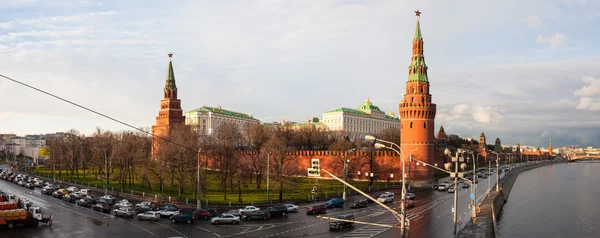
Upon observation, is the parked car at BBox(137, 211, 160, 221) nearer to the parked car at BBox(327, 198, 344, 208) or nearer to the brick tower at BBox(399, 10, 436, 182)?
the parked car at BBox(327, 198, 344, 208)

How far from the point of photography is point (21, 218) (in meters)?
41.9

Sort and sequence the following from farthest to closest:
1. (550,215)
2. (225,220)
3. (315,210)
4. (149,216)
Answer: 1. (550,215)
2. (315,210)
3. (149,216)
4. (225,220)

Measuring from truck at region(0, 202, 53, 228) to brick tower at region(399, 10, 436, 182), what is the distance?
61846 millimetres

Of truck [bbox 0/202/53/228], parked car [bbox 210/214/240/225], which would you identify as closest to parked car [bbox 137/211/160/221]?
parked car [bbox 210/214/240/225]

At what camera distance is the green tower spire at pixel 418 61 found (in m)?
92.2

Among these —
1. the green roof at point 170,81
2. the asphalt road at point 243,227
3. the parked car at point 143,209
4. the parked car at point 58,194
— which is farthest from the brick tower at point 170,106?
the parked car at point 143,209

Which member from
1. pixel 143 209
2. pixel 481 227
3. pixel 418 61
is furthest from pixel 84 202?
pixel 418 61

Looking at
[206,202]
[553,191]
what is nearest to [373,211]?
[206,202]

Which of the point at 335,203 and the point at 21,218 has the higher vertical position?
the point at 21,218

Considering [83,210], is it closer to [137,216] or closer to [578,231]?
[137,216]

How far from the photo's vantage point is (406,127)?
91812mm

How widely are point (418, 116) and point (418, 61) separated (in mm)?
10425

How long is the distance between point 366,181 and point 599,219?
126 feet

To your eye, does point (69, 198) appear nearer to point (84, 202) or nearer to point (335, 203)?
point (84, 202)
